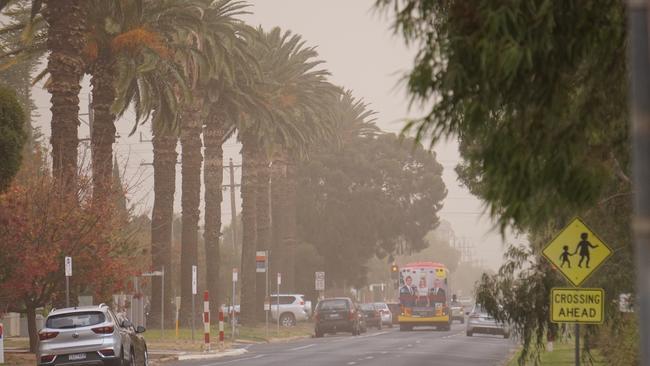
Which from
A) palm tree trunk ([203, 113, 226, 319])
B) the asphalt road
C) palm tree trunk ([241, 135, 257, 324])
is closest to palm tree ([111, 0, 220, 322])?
palm tree trunk ([203, 113, 226, 319])

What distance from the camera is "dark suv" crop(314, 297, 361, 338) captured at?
201ft

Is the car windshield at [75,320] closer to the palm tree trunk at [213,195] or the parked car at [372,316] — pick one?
the palm tree trunk at [213,195]

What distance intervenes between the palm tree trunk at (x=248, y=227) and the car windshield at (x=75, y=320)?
123 ft

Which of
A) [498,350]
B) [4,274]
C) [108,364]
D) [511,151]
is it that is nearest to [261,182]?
[498,350]

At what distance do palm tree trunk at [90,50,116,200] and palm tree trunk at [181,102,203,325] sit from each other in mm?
11453

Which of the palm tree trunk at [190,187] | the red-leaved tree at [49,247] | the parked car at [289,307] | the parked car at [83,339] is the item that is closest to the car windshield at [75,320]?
the parked car at [83,339]

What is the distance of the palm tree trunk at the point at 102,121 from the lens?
41.4 m

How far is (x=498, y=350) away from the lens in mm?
44000

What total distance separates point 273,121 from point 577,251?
39.4 m

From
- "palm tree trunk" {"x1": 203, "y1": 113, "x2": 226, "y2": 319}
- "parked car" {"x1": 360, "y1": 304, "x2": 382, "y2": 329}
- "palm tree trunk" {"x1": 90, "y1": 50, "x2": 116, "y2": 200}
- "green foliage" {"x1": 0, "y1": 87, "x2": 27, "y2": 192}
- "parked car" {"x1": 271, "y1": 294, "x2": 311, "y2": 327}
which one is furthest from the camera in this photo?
"parked car" {"x1": 360, "y1": 304, "x2": 382, "y2": 329}

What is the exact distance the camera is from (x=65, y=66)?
38125 millimetres

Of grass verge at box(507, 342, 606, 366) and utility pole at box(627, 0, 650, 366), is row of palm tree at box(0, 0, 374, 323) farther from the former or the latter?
utility pole at box(627, 0, 650, 366)

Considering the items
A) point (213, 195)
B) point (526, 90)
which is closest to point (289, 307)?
point (213, 195)

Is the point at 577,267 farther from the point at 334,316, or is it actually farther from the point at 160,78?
the point at 334,316
